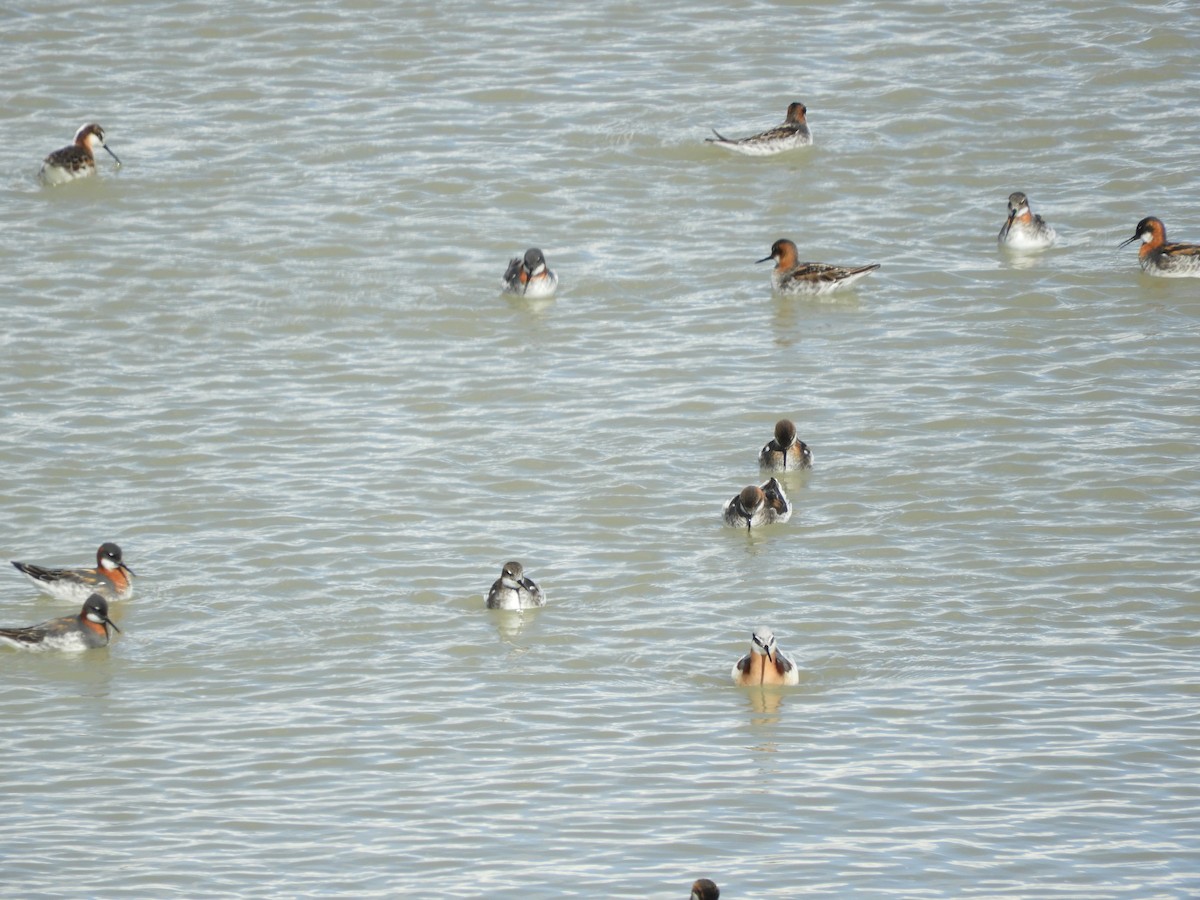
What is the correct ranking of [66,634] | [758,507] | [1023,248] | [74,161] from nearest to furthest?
[66,634] < [758,507] < [1023,248] < [74,161]

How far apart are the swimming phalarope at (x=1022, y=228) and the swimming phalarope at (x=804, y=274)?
1.55m

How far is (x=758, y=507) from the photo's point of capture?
1511 centimetres

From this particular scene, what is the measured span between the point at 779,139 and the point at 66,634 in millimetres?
13093

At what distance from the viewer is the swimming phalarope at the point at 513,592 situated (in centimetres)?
1366

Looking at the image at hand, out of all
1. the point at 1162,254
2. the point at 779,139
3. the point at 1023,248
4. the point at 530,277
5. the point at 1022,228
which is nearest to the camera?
the point at 1162,254

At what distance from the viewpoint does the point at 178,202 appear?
77.2 ft

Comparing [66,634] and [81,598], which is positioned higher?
[81,598]

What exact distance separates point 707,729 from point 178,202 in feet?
45.9

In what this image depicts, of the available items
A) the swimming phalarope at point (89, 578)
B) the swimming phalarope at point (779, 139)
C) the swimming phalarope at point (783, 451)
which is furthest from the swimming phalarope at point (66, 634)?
the swimming phalarope at point (779, 139)

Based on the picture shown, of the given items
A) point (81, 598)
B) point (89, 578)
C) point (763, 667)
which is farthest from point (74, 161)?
point (763, 667)

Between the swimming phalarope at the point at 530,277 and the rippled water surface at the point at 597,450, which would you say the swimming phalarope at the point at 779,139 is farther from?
the swimming phalarope at the point at 530,277

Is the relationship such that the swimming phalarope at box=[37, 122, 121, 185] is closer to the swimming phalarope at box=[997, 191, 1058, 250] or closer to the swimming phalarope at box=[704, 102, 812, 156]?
the swimming phalarope at box=[704, 102, 812, 156]

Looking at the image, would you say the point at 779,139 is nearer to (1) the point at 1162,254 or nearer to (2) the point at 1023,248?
(2) the point at 1023,248

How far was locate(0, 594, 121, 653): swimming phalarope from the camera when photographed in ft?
44.5
